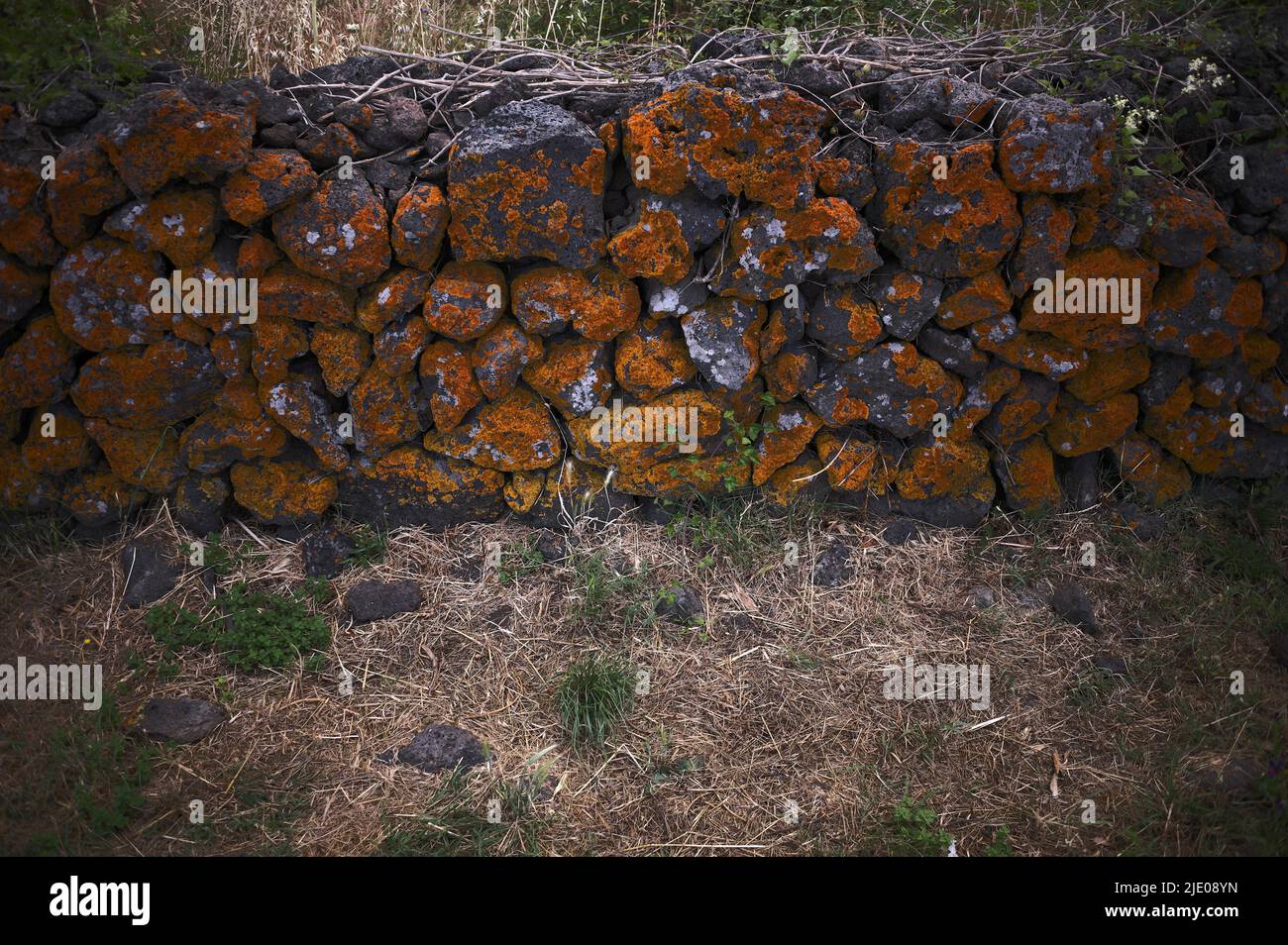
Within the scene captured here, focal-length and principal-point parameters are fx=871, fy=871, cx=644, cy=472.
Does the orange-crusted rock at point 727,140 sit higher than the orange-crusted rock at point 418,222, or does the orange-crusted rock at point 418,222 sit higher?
the orange-crusted rock at point 727,140

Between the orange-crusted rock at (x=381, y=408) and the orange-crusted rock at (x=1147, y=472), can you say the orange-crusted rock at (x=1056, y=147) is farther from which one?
the orange-crusted rock at (x=381, y=408)

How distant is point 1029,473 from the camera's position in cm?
416

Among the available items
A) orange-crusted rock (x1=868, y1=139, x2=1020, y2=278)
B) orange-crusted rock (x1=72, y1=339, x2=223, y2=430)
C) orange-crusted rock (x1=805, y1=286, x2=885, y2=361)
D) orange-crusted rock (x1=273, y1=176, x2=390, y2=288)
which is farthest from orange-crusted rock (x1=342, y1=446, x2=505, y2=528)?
orange-crusted rock (x1=868, y1=139, x2=1020, y2=278)

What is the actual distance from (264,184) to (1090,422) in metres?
3.81

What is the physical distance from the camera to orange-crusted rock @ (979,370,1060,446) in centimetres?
407

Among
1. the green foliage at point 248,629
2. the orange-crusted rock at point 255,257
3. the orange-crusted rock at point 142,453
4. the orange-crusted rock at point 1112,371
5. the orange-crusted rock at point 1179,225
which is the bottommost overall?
Result: the green foliage at point 248,629

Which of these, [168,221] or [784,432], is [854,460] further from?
[168,221]

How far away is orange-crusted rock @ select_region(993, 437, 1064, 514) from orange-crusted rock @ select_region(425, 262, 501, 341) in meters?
2.48

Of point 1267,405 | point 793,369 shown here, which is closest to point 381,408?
point 793,369

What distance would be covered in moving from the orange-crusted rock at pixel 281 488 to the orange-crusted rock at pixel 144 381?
409 mm

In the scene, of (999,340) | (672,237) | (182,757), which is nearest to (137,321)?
(182,757)

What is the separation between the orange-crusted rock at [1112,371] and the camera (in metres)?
4.04

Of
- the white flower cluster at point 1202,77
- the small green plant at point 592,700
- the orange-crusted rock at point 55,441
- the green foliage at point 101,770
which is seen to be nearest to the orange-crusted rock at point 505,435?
the small green plant at point 592,700

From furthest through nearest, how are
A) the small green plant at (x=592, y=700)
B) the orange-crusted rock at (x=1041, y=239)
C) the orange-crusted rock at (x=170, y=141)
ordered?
the orange-crusted rock at (x=1041, y=239) < the orange-crusted rock at (x=170, y=141) < the small green plant at (x=592, y=700)
